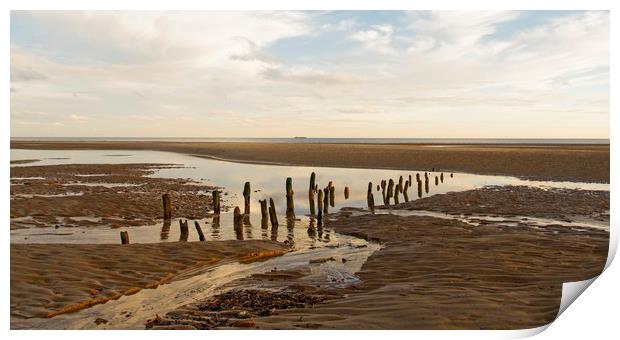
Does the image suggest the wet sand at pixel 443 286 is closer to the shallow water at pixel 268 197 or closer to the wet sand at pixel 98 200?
the shallow water at pixel 268 197

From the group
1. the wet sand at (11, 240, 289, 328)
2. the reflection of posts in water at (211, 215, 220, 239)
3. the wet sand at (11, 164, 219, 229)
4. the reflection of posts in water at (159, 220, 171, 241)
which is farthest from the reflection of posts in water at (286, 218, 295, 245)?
the reflection of posts in water at (159, 220, 171, 241)

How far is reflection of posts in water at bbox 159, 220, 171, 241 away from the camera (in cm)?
1520

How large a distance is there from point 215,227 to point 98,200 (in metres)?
8.60

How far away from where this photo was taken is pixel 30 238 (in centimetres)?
1445

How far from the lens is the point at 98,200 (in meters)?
22.1

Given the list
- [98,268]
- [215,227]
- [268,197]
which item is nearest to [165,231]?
[215,227]

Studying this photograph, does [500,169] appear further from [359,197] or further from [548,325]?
[548,325]

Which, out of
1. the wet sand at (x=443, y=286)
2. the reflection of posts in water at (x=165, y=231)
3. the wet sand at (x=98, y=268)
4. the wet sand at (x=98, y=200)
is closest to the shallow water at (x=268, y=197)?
the reflection of posts in water at (x=165, y=231)

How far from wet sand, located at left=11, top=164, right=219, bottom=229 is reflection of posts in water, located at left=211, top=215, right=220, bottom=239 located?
2.80ft

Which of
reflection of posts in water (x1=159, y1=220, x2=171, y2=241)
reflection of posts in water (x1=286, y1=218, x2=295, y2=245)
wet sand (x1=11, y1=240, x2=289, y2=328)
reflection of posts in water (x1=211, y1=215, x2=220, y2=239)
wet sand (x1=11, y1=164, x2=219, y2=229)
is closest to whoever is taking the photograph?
wet sand (x1=11, y1=240, x2=289, y2=328)

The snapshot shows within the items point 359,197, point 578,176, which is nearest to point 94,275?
point 359,197

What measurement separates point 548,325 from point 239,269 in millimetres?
6855

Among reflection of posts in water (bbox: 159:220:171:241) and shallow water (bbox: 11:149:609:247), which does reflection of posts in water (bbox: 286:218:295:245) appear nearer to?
shallow water (bbox: 11:149:609:247)

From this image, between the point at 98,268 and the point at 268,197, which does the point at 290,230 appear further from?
the point at 268,197
